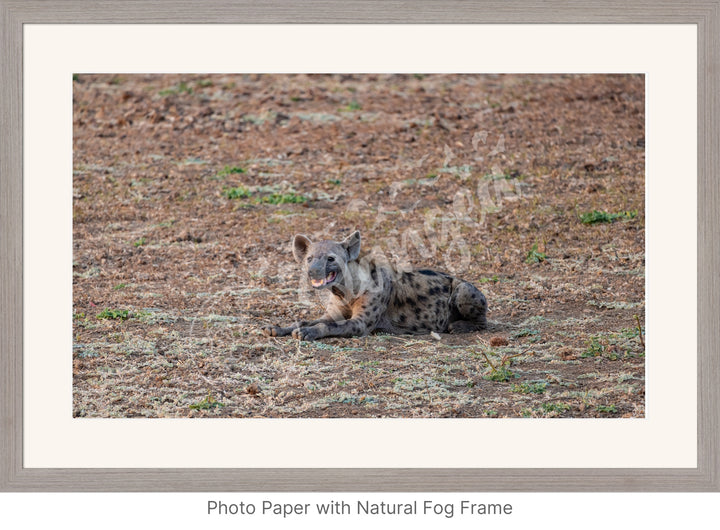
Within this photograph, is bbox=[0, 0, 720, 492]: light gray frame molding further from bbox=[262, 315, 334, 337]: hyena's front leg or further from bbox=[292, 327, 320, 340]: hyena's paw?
bbox=[262, 315, 334, 337]: hyena's front leg

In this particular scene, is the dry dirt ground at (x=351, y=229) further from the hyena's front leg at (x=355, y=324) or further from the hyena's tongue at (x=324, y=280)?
the hyena's tongue at (x=324, y=280)

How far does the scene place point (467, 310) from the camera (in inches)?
356

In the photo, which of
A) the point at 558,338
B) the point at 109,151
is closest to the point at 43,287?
the point at 558,338

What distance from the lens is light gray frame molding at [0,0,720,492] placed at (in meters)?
6.26

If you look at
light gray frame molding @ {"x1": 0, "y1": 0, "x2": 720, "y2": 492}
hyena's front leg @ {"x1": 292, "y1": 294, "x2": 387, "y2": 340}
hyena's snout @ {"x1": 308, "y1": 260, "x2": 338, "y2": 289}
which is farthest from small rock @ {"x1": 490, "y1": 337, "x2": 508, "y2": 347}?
light gray frame molding @ {"x1": 0, "y1": 0, "x2": 720, "y2": 492}

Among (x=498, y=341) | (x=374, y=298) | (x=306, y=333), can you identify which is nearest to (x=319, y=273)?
(x=306, y=333)

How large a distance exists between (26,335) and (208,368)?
1.76m

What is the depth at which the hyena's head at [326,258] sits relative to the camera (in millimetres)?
8469

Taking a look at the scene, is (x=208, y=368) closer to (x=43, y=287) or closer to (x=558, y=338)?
(x=43, y=287)

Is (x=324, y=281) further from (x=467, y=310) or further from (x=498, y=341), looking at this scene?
(x=498, y=341)

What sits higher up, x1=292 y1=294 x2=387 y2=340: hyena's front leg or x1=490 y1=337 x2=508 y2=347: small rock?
x1=292 y1=294 x2=387 y2=340: hyena's front leg

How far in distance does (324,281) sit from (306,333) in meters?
0.45
